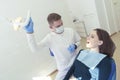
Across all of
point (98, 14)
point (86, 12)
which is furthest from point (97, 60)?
point (86, 12)

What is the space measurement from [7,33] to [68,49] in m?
1.07

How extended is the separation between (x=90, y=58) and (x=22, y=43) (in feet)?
4.54

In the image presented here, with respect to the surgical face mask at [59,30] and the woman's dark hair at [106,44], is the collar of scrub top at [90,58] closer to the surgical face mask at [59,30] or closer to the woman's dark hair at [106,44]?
the woman's dark hair at [106,44]

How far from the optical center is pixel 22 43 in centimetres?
272

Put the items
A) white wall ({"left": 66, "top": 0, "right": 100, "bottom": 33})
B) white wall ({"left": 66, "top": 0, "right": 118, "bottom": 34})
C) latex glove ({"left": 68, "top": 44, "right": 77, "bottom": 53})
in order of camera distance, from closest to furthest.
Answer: latex glove ({"left": 68, "top": 44, "right": 77, "bottom": 53}), white wall ({"left": 66, "top": 0, "right": 118, "bottom": 34}), white wall ({"left": 66, "top": 0, "right": 100, "bottom": 33})

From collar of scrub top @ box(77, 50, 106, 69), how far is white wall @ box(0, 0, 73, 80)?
1.26 metres

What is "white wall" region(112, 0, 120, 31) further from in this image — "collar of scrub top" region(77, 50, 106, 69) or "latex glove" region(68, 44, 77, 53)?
"collar of scrub top" region(77, 50, 106, 69)

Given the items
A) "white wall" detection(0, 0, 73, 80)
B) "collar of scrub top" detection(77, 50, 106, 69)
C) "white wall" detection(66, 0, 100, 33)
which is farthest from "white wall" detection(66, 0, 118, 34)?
"collar of scrub top" detection(77, 50, 106, 69)

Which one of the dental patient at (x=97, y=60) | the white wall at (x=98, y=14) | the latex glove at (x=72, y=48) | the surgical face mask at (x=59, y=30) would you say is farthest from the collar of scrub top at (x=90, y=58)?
the white wall at (x=98, y=14)

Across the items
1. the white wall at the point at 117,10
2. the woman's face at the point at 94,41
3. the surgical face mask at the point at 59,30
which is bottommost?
the white wall at the point at 117,10

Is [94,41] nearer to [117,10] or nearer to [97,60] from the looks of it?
[97,60]

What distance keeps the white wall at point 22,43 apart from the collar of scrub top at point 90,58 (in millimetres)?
1260

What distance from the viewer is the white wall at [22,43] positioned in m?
2.54

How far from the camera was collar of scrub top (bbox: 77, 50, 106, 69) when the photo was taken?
1515 mm
